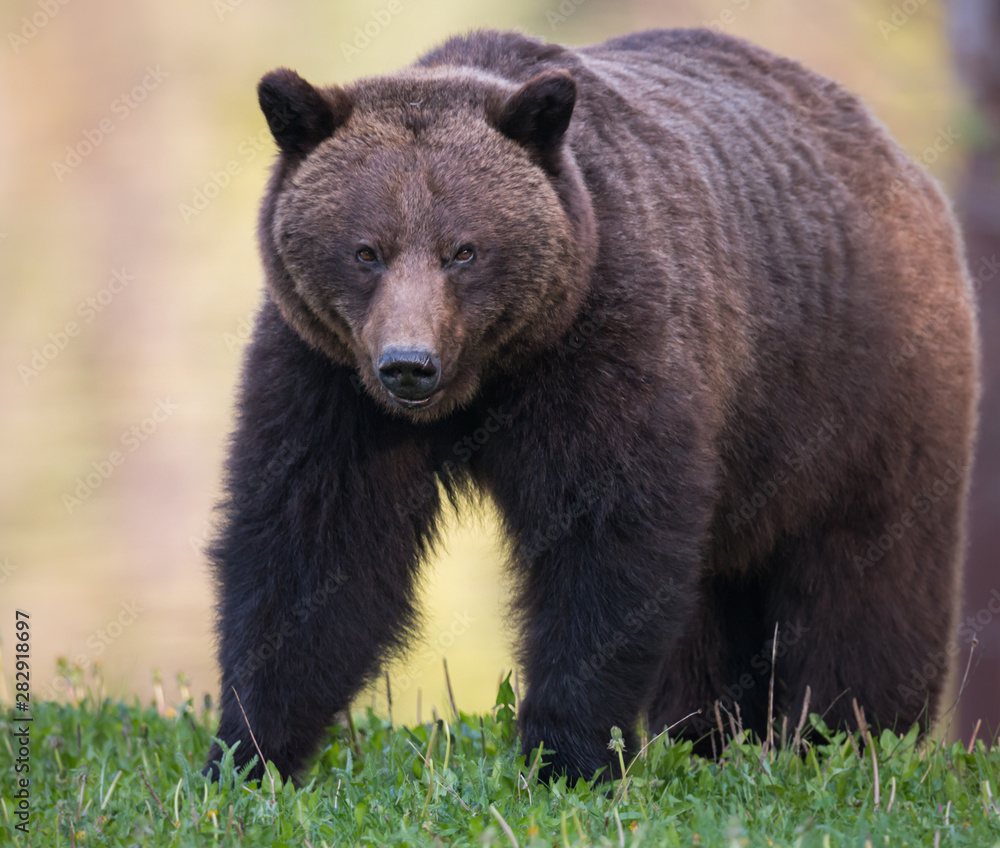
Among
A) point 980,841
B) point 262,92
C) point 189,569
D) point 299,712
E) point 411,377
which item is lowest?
point 189,569

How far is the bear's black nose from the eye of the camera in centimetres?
429

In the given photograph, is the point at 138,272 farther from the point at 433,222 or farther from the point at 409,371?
the point at 409,371

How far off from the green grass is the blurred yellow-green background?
36.7 feet

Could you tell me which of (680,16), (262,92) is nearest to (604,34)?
(680,16)

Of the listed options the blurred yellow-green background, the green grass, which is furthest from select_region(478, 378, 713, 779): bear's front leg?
the blurred yellow-green background

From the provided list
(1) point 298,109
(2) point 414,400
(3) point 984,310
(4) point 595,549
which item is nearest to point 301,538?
(2) point 414,400

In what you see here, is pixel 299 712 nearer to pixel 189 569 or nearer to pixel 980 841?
pixel 980 841

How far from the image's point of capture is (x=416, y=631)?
529 centimetres

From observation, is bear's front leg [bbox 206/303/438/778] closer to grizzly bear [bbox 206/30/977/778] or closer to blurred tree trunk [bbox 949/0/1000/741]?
grizzly bear [bbox 206/30/977/778]

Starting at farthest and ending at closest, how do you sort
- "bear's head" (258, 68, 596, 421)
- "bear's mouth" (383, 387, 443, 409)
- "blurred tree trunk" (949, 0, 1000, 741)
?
"blurred tree trunk" (949, 0, 1000, 741), "bear's head" (258, 68, 596, 421), "bear's mouth" (383, 387, 443, 409)

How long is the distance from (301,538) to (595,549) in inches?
46.2

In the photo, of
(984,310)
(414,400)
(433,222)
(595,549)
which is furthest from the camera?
(984,310)

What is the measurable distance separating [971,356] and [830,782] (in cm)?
313

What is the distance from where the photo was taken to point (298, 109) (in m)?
4.83
